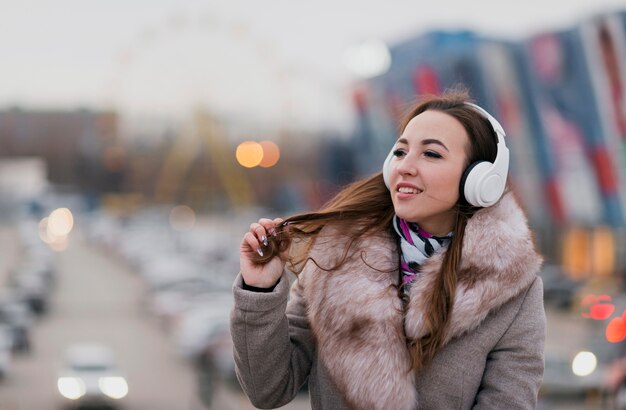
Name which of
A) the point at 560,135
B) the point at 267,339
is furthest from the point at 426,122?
the point at 560,135

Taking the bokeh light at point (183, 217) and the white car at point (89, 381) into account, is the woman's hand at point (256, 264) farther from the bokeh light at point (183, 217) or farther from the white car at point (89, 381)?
the bokeh light at point (183, 217)

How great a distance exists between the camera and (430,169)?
1333mm

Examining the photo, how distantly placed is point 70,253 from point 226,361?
27.2 metres

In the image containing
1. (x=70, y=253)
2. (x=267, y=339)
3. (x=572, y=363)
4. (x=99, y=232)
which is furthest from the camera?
(x=99, y=232)

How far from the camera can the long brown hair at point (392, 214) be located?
129 cm

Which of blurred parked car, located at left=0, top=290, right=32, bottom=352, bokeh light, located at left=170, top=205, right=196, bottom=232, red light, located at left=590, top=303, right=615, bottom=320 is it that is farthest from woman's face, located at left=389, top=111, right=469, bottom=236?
bokeh light, located at left=170, top=205, right=196, bottom=232

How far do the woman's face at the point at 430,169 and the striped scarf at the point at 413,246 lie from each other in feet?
0.13

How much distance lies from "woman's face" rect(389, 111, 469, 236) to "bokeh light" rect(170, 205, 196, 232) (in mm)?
39342

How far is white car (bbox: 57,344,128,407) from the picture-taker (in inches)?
508

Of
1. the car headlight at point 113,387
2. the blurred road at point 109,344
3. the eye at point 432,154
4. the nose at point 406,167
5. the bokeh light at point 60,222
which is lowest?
Result: the blurred road at point 109,344

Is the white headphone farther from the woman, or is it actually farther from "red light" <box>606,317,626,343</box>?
"red light" <box>606,317,626,343</box>

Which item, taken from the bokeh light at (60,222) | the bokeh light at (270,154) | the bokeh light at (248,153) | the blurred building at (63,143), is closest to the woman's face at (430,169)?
the bokeh light at (248,153)

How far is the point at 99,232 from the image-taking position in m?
42.8

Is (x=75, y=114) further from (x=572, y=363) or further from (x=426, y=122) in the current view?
(x=426, y=122)
